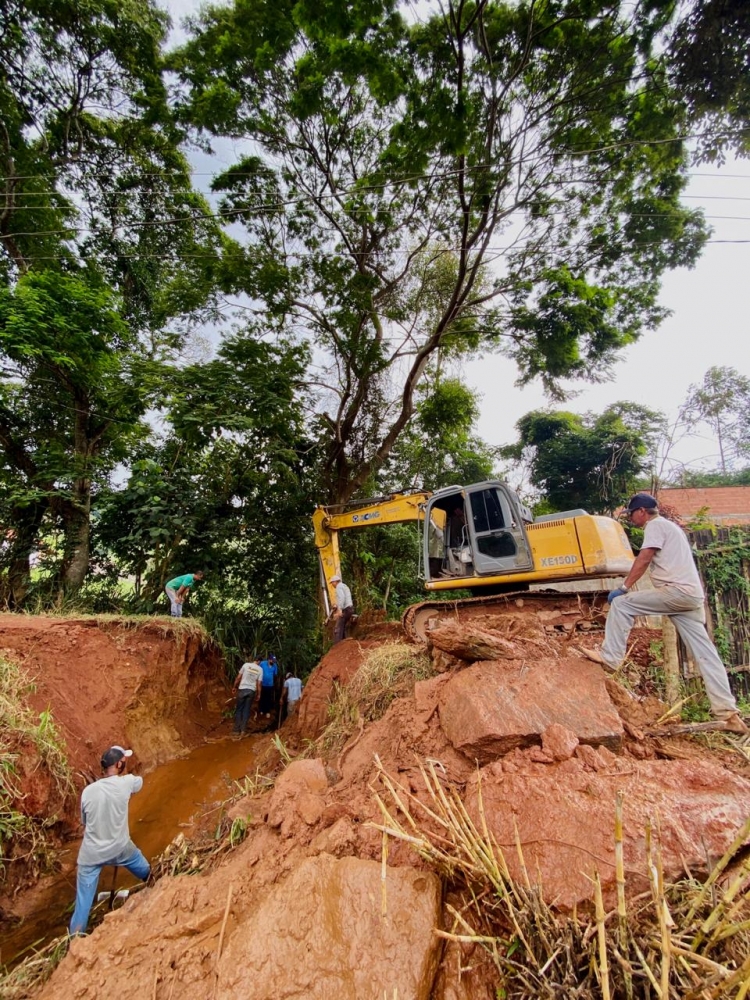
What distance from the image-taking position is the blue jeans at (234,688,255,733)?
8383 mm

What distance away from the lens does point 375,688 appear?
204 inches

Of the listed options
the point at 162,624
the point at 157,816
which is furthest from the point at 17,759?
the point at 162,624

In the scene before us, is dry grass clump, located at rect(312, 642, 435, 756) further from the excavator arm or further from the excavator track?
the excavator arm

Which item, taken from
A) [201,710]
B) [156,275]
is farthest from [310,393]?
[201,710]

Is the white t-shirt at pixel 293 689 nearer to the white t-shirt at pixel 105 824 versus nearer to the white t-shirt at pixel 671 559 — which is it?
the white t-shirt at pixel 105 824

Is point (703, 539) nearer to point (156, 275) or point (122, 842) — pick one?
point (122, 842)

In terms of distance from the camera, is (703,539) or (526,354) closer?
(703,539)

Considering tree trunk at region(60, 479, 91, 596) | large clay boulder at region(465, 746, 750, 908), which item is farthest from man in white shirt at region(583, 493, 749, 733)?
tree trunk at region(60, 479, 91, 596)

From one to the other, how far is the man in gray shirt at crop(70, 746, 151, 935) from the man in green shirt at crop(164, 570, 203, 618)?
479 cm

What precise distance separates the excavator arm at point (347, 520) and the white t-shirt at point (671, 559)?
16.2 ft

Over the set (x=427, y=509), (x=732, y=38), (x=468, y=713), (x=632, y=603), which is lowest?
(x=468, y=713)

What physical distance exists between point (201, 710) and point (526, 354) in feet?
37.6

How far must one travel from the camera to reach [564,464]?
16984 millimetres

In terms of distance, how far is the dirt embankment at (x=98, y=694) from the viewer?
15.1ft
